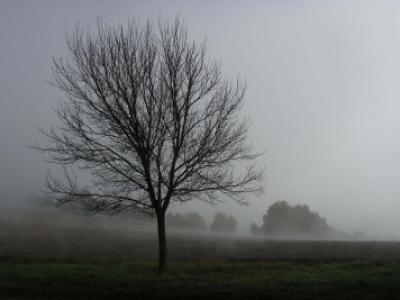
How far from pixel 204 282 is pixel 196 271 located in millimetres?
3037

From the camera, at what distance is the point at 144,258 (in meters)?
20.8

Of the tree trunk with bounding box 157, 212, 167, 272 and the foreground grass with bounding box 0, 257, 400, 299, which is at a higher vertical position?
the tree trunk with bounding box 157, 212, 167, 272

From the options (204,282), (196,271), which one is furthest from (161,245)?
(204,282)

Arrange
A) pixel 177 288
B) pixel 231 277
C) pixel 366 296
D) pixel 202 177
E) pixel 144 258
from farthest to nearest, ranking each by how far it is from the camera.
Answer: pixel 144 258 < pixel 202 177 < pixel 231 277 < pixel 177 288 < pixel 366 296

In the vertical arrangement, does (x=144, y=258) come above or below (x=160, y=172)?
below

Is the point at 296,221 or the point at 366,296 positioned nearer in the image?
the point at 366,296

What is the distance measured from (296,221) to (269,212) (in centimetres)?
353

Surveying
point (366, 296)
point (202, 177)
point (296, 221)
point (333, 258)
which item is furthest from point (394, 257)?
point (296, 221)

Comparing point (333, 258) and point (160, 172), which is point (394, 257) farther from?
point (160, 172)

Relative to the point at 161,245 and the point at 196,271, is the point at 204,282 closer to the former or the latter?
the point at 196,271

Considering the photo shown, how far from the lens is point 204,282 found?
522 inches

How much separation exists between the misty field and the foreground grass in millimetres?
27

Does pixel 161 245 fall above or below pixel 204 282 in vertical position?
above

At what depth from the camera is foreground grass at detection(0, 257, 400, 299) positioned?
12.1 m
